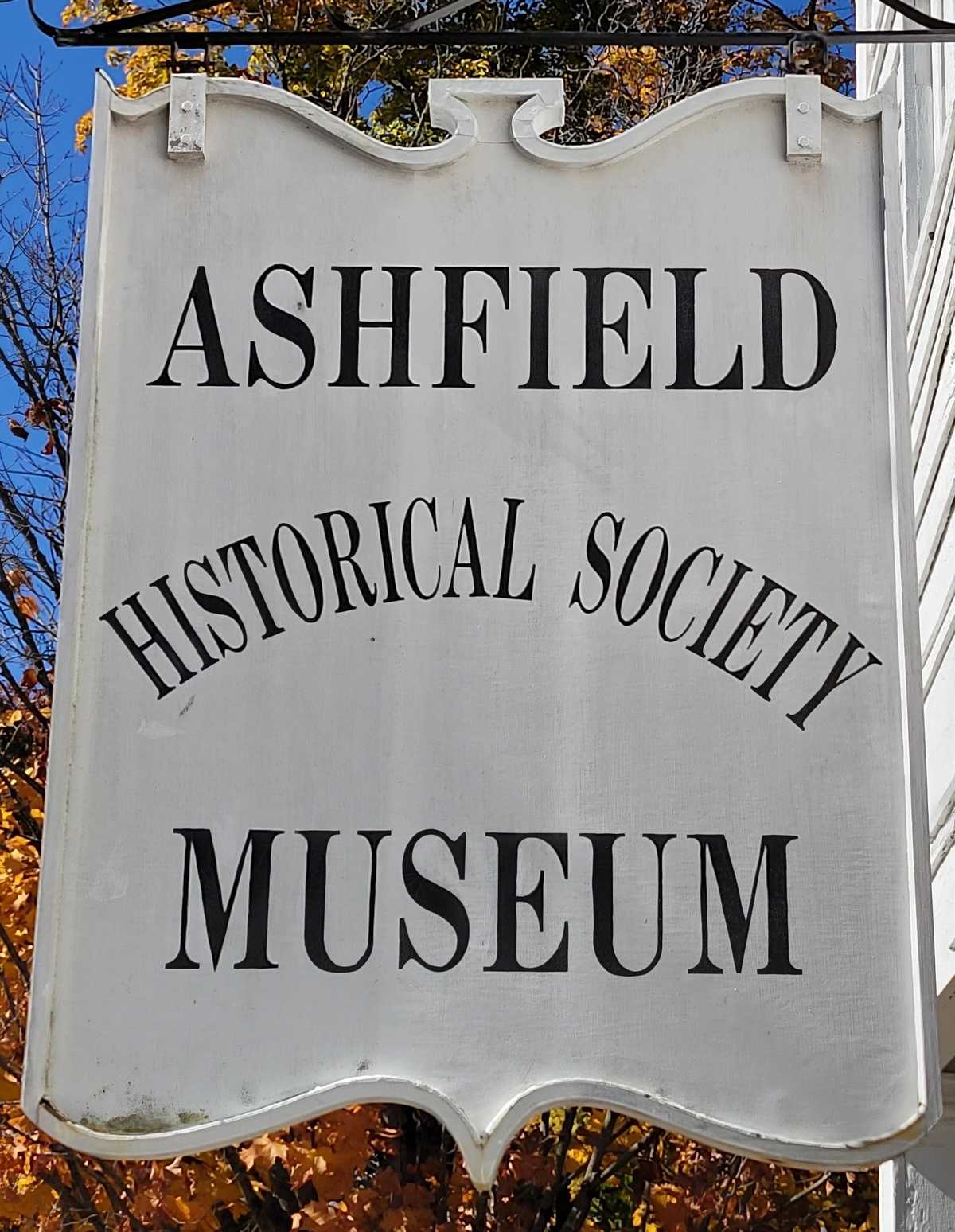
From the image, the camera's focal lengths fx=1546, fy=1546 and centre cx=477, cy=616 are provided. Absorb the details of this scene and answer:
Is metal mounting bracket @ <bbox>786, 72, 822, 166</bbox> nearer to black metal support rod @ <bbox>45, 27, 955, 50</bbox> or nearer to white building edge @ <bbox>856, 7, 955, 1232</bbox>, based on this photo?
black metal support rod @ <bbox>45, 27, 955, 50</bbox>

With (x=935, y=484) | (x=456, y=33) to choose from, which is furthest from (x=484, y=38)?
(x=935, y=484)

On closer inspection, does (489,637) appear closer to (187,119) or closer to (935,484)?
(187,119)

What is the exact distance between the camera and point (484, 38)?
8.76ft

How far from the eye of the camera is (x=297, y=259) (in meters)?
2.53

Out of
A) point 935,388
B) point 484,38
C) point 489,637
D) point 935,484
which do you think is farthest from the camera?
point 935,388

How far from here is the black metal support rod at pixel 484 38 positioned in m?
2.66

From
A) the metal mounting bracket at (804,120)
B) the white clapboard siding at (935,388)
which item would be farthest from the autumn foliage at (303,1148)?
the metal mounting bracket at (804,120)

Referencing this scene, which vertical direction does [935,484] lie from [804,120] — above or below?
below

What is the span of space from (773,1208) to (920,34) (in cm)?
542

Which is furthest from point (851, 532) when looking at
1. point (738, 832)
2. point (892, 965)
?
point (892, 965)

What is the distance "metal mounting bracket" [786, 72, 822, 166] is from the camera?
8.33ft

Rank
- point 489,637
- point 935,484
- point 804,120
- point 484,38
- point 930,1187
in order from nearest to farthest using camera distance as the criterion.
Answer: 1. point 489,637
2. point 804,120
3. point 484,38
4. point 930,1187
5. point 935,484

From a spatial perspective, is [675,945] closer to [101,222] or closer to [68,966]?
[68,966]

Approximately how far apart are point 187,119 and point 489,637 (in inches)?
40.9
